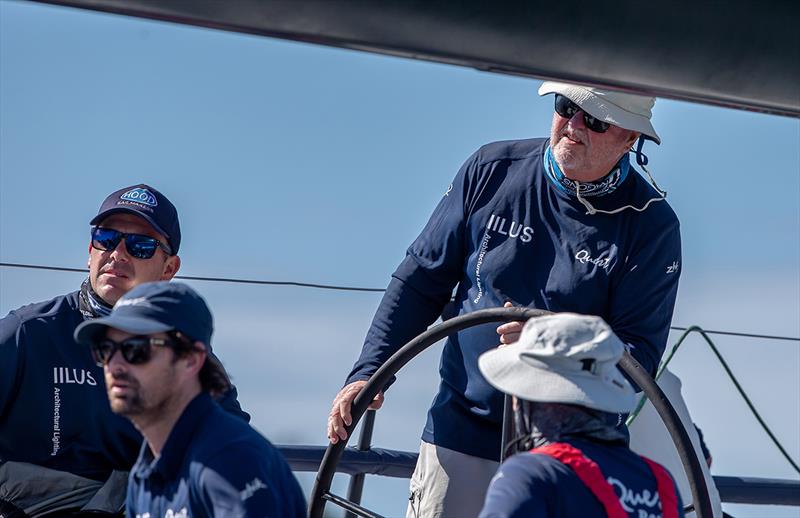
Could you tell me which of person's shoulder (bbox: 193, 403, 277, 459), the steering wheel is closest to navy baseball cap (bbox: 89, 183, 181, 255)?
the steering wheel

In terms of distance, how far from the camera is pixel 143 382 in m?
2.41

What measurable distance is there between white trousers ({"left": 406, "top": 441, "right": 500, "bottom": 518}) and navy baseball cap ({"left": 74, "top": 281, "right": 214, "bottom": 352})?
3.41 ft

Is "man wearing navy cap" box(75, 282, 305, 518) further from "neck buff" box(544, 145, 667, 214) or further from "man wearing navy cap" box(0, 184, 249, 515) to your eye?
"neck buff" box(544, 145, 667, 214)

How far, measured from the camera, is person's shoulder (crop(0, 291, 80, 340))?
3.52 metres

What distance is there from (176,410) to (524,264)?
116 centimetres

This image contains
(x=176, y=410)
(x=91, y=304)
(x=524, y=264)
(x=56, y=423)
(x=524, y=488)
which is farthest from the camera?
(x=91, y=304)

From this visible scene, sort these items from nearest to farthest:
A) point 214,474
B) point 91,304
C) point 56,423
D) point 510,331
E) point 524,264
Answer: point 214,474, point 510,331, point 524,264, point 56,423, point 91,304

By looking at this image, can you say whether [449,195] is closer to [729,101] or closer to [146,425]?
[146,425]

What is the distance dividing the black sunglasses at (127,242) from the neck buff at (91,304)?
16cm

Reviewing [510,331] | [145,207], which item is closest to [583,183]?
[510,331]

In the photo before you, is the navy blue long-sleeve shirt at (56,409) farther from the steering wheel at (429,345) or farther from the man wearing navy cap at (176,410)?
the man wearing navy cap at (176,410)

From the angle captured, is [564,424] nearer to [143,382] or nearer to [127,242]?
[143,382]

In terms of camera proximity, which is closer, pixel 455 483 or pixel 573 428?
pixel 573 428

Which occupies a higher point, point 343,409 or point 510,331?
point 510,331
